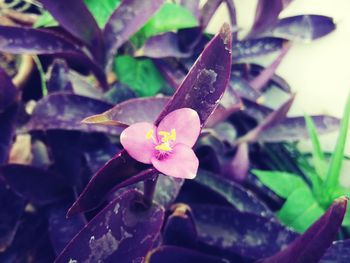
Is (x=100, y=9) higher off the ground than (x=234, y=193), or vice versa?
(x=100, y=9)

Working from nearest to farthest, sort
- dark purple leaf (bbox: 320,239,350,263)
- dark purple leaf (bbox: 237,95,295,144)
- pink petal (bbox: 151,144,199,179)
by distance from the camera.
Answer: pink petal (bbox: 151,144,199,179)
dark purple leaf (bbox: 320,239,350,263)
dark purple leaf (bbox: 237,95,295,144)

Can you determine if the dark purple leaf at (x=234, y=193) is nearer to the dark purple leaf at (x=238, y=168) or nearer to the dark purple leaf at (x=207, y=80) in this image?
the dark purple leaf at (x=238, y=168)

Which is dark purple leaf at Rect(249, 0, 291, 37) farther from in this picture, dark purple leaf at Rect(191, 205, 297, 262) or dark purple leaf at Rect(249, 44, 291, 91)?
dark purple leaf at Rect(191, 205, 297, 262)

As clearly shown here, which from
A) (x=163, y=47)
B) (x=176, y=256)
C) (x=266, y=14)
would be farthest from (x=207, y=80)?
(x=266, y=14)

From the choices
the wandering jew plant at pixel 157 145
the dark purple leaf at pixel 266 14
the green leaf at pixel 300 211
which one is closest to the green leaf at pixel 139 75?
the wandering jew plant at pixel 157 145

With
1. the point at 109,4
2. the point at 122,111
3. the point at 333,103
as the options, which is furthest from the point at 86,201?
the point at 333,103

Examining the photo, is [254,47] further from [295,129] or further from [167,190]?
[167,190]

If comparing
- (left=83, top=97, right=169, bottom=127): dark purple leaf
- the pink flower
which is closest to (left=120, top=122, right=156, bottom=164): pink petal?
the pink flower
